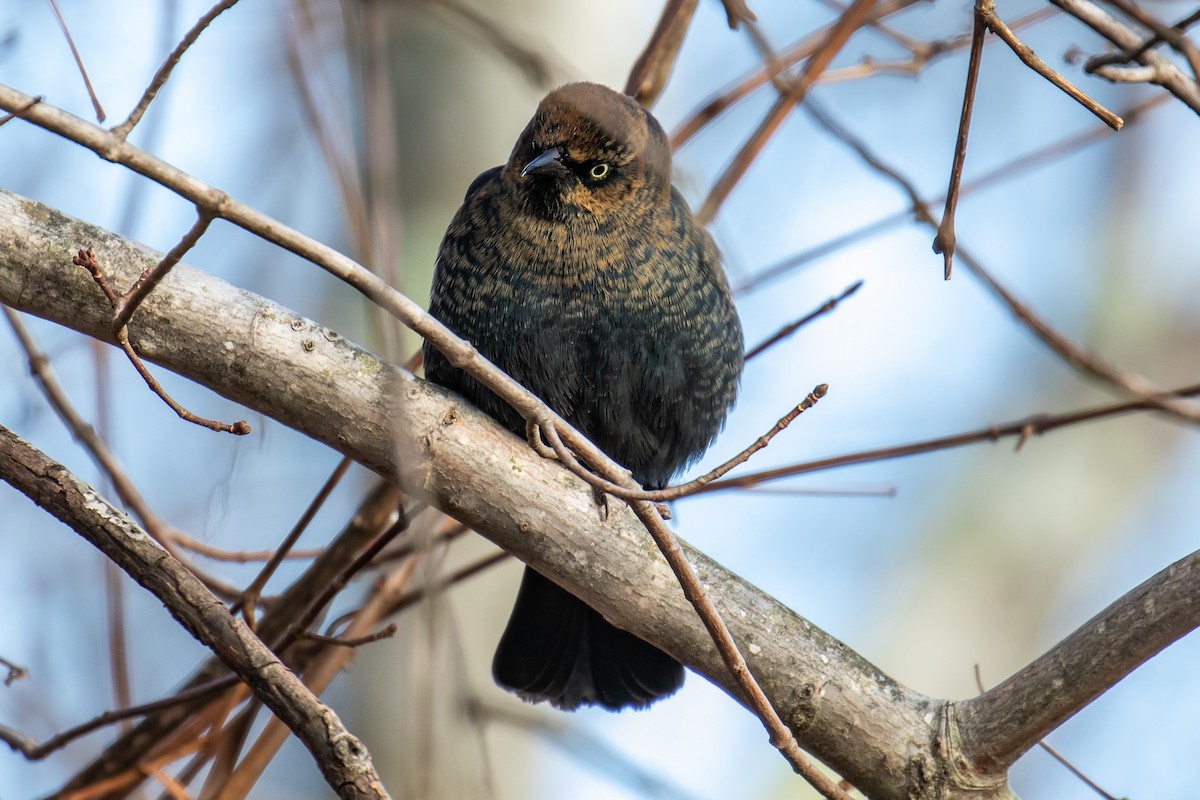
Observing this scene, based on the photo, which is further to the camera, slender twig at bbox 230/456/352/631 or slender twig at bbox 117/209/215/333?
slender twig at bbox 230/456/352/631

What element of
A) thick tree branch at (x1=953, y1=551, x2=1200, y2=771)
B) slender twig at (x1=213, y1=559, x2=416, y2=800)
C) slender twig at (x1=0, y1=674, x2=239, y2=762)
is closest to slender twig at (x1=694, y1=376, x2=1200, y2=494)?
thick tree branch at (x1=953, y1=551, x2=1200, y2=771)

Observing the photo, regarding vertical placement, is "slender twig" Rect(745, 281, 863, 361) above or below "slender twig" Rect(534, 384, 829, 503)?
above

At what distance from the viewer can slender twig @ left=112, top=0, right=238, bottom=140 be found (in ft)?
4.42

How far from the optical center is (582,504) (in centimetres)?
198

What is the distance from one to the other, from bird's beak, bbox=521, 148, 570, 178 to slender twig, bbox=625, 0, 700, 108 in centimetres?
24

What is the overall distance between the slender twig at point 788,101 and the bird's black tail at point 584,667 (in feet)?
3.15

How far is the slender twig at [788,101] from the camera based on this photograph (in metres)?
2.30

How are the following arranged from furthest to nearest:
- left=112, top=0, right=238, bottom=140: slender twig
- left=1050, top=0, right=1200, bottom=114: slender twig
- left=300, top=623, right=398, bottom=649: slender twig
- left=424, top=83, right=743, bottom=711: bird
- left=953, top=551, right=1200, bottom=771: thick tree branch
A: left=424, top=83, right=743, bottom=711: bird
left=300, top=623, right=398, bottom=649: slender twig
left=1050, top=0, right=1200, bottom=114: slender twig
left=953, top=551, right=1200, bottom=771: thick tree branch
left=112, top=0, right=238, bottom=140: slender twig

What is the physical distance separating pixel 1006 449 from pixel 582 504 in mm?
4606

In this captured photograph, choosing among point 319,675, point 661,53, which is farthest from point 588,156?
point 319,675

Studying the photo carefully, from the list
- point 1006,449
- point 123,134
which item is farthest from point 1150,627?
point 1006,449

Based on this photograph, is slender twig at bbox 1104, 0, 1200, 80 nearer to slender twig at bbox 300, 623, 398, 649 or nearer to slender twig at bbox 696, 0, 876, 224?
slender twig at bbox 696, 0, 876, 224

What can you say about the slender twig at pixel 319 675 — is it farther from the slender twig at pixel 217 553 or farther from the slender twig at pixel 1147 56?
the slender twig at pixel 1147 56

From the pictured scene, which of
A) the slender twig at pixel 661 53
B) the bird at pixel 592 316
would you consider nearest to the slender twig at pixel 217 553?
the bird at pixel 592 316
